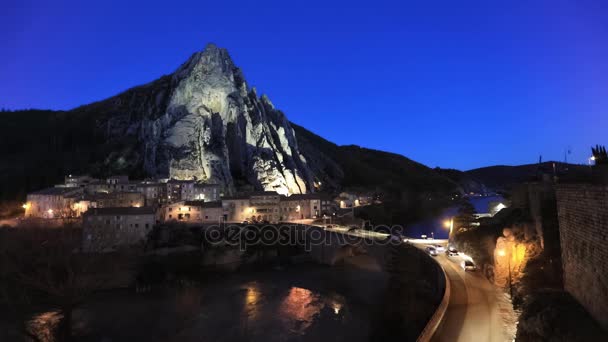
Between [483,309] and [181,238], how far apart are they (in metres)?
38.3

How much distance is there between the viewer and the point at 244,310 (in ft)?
97.5

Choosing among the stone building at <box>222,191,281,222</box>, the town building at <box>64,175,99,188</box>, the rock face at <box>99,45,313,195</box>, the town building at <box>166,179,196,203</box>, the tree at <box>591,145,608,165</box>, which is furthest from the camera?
the rock face at <box>99,45,313,195</box>

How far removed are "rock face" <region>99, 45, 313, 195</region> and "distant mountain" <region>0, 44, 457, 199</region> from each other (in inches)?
9.1

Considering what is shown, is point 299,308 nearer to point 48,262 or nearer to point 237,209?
point 48,262

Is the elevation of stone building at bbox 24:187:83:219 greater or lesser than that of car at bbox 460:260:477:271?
greater

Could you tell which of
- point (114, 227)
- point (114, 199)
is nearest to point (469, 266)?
point (114, 227)

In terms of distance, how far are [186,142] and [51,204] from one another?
94.1 feet

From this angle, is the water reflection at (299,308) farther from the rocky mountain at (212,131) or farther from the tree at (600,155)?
the rocky mountain at (212,131)

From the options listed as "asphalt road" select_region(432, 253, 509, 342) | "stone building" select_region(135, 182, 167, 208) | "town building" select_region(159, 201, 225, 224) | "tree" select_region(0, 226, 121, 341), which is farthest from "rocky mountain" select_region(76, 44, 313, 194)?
"asphalt road" select_region(432, 253, 509, 342)

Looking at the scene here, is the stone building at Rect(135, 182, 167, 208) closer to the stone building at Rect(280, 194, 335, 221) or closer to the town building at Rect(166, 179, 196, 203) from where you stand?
the town building at Rect(166, 179, 196, 203)

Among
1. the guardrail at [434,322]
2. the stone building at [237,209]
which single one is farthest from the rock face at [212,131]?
the guardrail at [434,322]

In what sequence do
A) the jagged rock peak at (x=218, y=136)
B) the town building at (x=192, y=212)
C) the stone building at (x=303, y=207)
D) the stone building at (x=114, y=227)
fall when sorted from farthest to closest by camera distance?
1. the jagged rock peak at (x=218, y=136)
2. the stone building at (x=303, y=207)
3. the town building at (x=192, y=212)
4. the stone building at (x=114, y=227)

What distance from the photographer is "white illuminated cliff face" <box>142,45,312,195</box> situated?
243 ft

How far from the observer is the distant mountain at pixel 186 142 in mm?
74044
